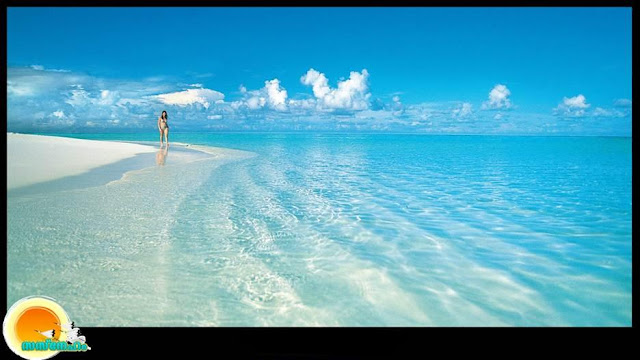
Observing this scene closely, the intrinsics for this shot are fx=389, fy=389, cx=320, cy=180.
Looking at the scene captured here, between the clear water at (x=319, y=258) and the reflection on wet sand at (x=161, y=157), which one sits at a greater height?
the reflection on wet sand at (x=161, y=157)

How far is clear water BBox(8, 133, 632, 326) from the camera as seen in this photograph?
3.29 m

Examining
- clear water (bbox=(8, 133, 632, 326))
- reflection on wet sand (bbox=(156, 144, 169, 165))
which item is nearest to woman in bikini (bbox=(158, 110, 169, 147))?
reflection on wet sand (bbox=(156, 144, 169, 165))

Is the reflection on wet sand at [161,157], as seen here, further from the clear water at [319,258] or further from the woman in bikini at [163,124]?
the clear water at [319,258]

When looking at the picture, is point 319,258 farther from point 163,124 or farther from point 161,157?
point 163,124

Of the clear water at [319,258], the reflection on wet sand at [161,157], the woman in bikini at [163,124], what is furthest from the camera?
the woman in bikini at [163,124]

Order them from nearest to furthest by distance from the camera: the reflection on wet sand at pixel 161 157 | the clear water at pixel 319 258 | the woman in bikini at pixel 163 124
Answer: the clear water at pixel 319 258
the reflection on wet sand at pixel 161 157
the woman in bikini at pixel 163 124

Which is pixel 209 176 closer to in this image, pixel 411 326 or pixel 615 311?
pixel 411 326

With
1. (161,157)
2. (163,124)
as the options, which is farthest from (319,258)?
(163,124)

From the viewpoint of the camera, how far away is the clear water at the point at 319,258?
3.29 m

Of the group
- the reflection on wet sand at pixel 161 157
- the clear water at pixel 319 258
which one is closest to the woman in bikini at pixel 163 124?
the reflection on wet sand at pixel 161 157

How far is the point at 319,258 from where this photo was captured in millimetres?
4355

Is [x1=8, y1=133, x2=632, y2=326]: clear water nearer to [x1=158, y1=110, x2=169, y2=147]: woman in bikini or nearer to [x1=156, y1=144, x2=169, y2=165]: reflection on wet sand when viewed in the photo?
[x1=156, y1=144, x2=169, y2=165]: reflection on wet sand
